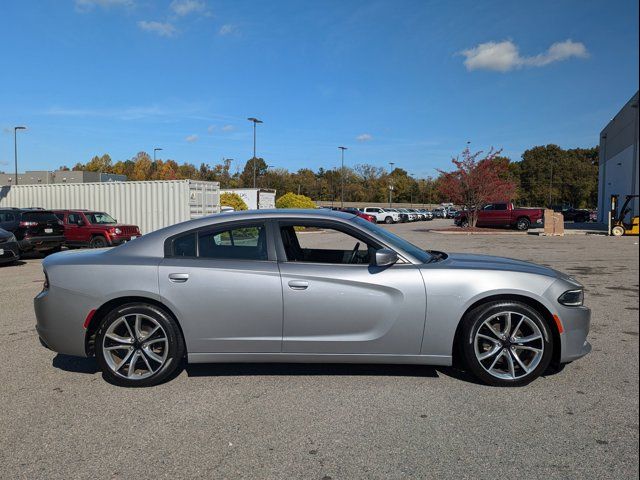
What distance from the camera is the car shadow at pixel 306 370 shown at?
459 cm

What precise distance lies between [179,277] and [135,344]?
71 centimetres

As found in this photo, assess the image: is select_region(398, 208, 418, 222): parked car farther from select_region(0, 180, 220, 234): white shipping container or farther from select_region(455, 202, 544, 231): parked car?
select_region(0, 180, 220, 234): white shipping container

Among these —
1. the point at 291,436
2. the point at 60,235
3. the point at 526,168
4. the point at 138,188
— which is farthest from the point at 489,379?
the point at 526,168

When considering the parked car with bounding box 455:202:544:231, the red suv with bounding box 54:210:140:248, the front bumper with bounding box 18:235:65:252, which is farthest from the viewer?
the parked car with bounding box 455:202:544:231

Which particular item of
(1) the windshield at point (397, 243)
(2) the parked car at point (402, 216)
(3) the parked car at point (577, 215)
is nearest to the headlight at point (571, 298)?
(1) the windshield at point (397, 243)

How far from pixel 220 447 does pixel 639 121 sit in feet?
9.81

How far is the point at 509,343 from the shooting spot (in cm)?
416

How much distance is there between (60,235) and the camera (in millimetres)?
16781

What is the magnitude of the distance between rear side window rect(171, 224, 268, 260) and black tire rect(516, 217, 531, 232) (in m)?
31.7

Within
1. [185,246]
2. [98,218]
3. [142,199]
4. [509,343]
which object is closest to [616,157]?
[142,199]

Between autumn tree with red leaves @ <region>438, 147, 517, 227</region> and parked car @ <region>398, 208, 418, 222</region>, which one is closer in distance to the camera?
autumn tree with red leaves @ <region>438, 147, 517, 227</region>

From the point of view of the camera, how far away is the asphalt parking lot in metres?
2.97

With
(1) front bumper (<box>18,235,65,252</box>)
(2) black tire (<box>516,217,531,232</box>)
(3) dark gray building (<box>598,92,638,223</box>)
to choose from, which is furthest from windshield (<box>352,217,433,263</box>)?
(3) dark gray building (<box>598,92,638,223</box>)

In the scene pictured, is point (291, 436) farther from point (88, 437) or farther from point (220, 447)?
point (88, 437)
